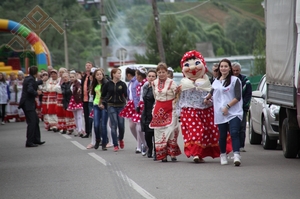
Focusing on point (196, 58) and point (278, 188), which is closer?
point (278, 188)

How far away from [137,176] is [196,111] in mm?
2398

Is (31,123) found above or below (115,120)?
below

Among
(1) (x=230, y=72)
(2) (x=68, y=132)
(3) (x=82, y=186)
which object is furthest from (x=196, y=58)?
(2) (x=68, y=132)

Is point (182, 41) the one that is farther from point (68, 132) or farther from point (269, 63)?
point (269, 63)

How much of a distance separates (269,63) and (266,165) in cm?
246

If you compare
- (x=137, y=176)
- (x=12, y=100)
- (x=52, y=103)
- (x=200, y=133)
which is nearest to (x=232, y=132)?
(x=200, y=133)

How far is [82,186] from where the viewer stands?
1078 cm

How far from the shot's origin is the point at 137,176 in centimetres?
1178

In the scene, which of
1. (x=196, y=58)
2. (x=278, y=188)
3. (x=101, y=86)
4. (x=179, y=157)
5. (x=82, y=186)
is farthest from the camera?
(x=101, y=86)

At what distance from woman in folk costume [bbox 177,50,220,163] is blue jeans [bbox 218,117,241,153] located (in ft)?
1.67

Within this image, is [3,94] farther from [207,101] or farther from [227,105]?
[227,105]

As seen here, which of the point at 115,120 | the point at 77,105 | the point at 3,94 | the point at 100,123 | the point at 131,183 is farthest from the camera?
the point at 3,94

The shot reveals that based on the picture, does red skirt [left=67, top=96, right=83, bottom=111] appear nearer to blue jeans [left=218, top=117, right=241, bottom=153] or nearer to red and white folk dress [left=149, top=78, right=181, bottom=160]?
red and white folk dress [left=149, top=78, right=181, bottom=160]

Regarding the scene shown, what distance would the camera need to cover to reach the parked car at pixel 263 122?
51.6 ft
